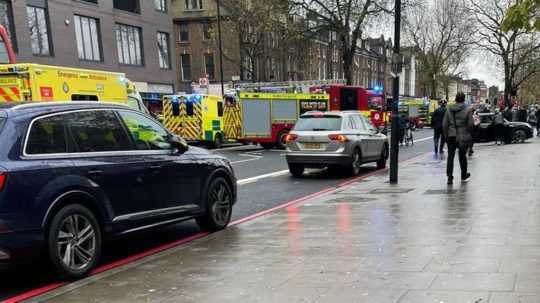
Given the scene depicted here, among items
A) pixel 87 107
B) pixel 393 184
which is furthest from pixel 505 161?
pixel 87 107

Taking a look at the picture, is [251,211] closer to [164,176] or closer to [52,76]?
[164,176]

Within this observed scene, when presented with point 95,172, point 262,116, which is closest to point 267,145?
point 262,116

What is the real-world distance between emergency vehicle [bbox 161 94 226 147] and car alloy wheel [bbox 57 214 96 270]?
1902 cm

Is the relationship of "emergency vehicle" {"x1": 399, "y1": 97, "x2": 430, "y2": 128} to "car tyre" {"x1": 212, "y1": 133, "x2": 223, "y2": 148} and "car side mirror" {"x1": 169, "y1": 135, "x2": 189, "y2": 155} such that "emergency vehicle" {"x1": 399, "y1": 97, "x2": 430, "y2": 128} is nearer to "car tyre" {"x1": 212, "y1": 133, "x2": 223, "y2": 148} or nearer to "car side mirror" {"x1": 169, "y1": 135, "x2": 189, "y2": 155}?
"car tyre" {"x1": 212, "y1": 133, "x2": 223, "y2": 148}

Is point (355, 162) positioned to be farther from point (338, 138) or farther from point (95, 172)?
point (95, 172)

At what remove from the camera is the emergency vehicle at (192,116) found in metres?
24.2

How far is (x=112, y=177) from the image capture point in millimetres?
5520

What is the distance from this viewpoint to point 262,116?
898 inches

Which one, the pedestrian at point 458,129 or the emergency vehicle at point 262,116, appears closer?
the pedestrian at point 458,129

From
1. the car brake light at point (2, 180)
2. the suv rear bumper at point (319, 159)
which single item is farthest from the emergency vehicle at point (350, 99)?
the car brake light at point (2, 180)

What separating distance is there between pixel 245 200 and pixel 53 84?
528cm

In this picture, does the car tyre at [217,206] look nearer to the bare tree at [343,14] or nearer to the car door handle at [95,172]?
the car door handle at [95,172]

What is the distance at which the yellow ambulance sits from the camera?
1129cm

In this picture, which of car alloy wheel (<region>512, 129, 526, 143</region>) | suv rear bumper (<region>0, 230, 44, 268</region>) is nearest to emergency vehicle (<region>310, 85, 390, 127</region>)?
car alloy wheel (<region>512, 129, 526, 143</region>)
